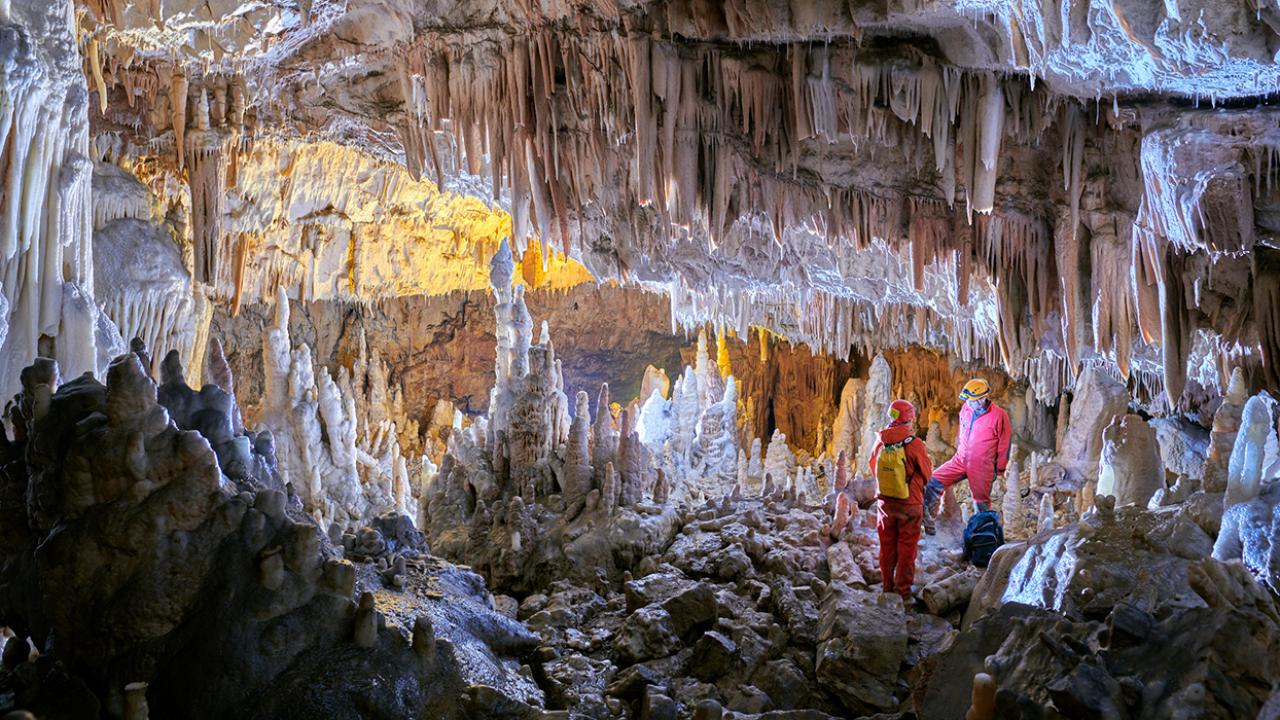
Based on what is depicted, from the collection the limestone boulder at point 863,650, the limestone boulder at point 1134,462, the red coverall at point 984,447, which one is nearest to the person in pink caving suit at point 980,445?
the red coverall at point 984,447

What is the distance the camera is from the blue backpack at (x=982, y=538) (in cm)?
594

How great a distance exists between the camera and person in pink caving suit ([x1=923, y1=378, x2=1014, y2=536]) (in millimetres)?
6152

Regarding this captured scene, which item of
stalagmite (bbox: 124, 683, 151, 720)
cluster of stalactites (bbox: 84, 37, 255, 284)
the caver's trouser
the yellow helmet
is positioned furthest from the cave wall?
Result: stalagmite (bbox: 124, 683, 151, 720)

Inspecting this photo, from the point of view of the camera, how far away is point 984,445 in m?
6.20

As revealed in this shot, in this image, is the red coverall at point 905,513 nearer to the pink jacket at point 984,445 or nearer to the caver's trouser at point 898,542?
the caver's trouser at point 898,542

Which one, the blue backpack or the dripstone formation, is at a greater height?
the dripstone formation

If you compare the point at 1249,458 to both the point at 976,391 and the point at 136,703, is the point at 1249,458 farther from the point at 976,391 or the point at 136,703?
the point at 136,703

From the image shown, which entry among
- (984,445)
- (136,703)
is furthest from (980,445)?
(136,703)

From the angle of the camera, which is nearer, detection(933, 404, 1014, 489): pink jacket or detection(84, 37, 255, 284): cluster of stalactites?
detection(933, 404, 1014, 489): pink jacket

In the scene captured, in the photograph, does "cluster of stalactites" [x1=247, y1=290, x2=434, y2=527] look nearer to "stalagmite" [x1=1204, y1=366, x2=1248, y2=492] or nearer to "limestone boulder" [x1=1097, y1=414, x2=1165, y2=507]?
"limestone boulder" [x1=1097, y1=414, x2=1165, y2=507]

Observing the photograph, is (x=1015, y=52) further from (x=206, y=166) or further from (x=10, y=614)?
(x=206, y=166)

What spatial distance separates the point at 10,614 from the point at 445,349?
50.6 feet

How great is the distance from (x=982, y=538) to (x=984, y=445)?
627 mm

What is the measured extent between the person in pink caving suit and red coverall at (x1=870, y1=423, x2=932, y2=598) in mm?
903
